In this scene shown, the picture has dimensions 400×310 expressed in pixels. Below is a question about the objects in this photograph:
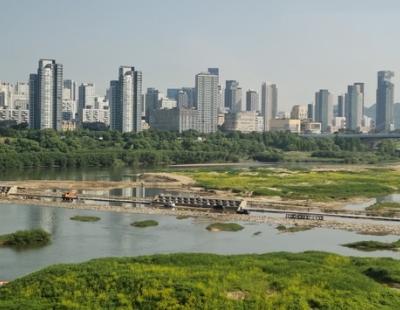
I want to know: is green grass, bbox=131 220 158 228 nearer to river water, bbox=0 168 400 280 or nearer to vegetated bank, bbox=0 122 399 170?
river water, bbox=0 168 400 280

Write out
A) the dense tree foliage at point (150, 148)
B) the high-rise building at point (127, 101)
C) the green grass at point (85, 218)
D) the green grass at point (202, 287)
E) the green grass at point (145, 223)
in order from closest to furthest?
the green grass at point (202, 287) → the green grass at point (145, 223) → the green grass at point (85, 218) → the dense tree foliage at point (150, 148) → the high-rise building at point (127, 101)

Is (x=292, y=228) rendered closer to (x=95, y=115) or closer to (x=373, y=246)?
(x=373, y=246)

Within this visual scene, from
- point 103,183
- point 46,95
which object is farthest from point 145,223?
point 46,95

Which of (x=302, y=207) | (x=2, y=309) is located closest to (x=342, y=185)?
(x=302, y=207)

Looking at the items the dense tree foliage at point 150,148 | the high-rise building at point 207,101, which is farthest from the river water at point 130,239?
the high-rise building at point 207,101

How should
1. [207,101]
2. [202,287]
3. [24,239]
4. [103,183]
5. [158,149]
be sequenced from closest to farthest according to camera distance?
[202,287]
[24,239]
[103,183]
[158,149]
[207,101]

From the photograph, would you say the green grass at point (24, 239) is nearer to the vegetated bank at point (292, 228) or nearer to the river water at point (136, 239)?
the river water at point (136, 239)

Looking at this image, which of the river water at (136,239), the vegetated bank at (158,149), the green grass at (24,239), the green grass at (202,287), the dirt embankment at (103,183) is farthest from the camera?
the vegetated bank at (158,149)

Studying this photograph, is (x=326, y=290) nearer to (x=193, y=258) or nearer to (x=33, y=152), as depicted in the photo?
(x=193, y=258)
